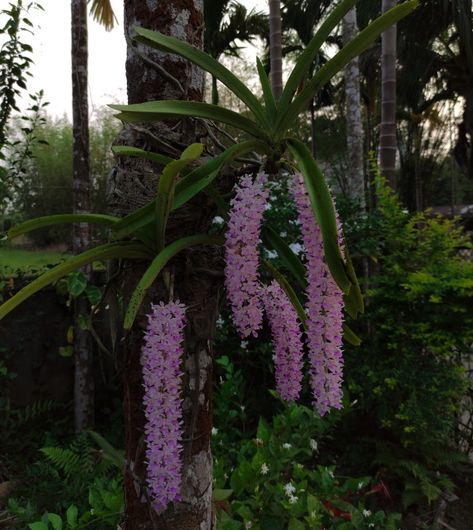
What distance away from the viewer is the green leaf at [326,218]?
0.84 metres

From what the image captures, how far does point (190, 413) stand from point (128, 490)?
246mm

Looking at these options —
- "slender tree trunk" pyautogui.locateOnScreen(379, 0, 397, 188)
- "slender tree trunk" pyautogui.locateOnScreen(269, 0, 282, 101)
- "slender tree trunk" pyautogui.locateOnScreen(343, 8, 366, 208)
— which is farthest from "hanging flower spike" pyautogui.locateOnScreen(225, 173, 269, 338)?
"slender tree trunk" pyautogui.locateOnScreen(269, 0, 282, 101)

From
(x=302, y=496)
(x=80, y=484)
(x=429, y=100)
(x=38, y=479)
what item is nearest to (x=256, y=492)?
(x=302, y=496)

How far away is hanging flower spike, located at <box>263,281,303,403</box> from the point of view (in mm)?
1129

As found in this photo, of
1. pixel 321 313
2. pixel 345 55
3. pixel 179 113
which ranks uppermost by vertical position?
pixel 345 55

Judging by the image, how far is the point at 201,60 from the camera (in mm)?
1043

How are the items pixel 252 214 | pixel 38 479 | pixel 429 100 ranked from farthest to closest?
pixel 429 100 → pixel 38 479 → pixel 252 214

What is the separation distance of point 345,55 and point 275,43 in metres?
6.61

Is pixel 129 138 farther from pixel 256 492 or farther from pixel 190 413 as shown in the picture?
pixel 256 492

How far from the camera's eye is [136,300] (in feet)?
3.06

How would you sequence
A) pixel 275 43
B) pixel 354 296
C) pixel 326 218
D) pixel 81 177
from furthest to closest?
pixel 275 43 → pixel 81 177 → pixel 354 296 → pixel 326 218

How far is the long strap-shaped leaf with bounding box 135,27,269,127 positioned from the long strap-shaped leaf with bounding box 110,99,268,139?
0.03m

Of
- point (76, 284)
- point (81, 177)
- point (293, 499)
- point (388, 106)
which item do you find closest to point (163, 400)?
point (293, 499)

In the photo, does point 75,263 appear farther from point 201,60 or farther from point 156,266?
point 201,60
